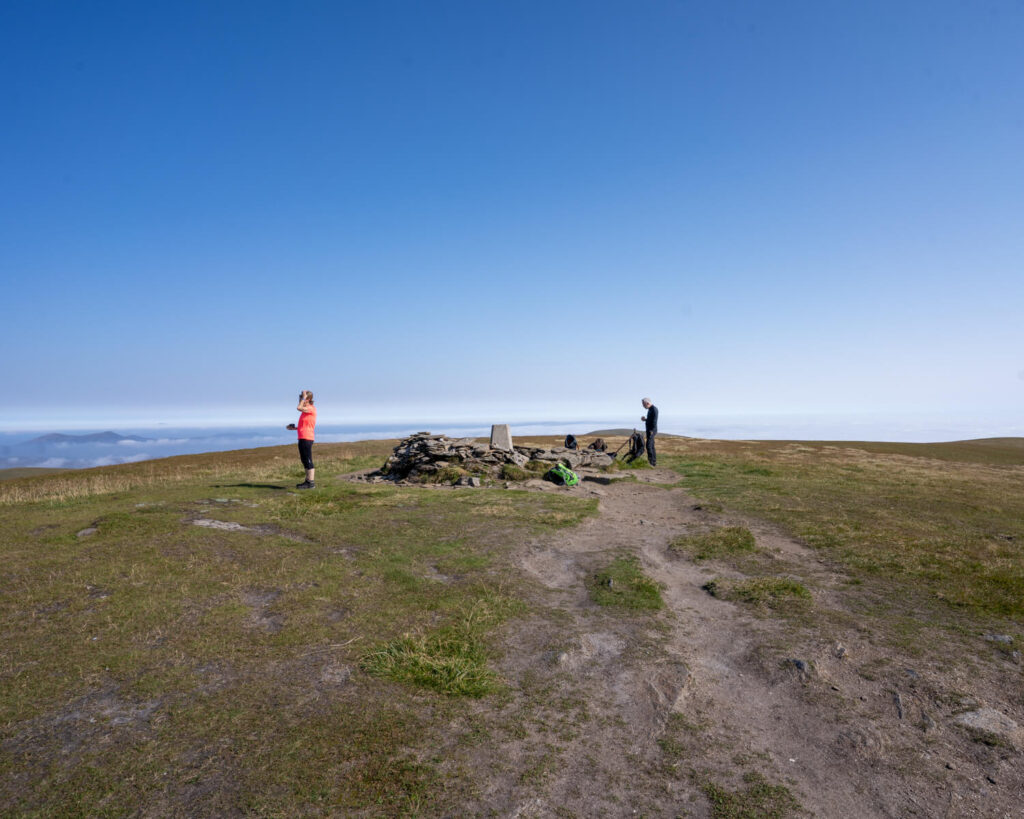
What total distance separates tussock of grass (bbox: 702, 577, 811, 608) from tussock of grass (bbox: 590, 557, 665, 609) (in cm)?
101

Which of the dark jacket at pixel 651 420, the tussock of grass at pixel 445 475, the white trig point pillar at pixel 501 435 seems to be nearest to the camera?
the tussock of grass at pixel 445 475

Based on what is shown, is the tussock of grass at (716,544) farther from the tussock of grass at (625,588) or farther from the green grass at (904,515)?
the tussock of grass at (625,588)

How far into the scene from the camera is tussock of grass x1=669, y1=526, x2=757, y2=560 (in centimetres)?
1012

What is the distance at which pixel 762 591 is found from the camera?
7.82 m

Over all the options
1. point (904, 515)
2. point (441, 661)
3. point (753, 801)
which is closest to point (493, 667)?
point (441, 661)

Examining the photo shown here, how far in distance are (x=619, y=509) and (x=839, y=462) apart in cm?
2051

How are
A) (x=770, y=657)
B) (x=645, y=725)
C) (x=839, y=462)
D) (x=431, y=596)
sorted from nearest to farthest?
(x=645, y=725), (x=770, y=657), (x=431, y=596), (x=839, y=462)

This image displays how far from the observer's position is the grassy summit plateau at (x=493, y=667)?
370 cm

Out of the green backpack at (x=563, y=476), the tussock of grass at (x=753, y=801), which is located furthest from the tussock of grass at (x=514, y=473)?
the tussock of grass at (x=753, y=801)

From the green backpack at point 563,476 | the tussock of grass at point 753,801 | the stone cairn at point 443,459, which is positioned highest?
the stone cairn at point 443,459

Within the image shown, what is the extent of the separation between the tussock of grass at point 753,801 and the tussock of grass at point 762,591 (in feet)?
13.1

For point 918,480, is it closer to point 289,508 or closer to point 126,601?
point 289,508

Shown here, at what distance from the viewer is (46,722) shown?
4.26m

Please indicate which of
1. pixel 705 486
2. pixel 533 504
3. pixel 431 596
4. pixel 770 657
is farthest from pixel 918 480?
pixel 431 596
